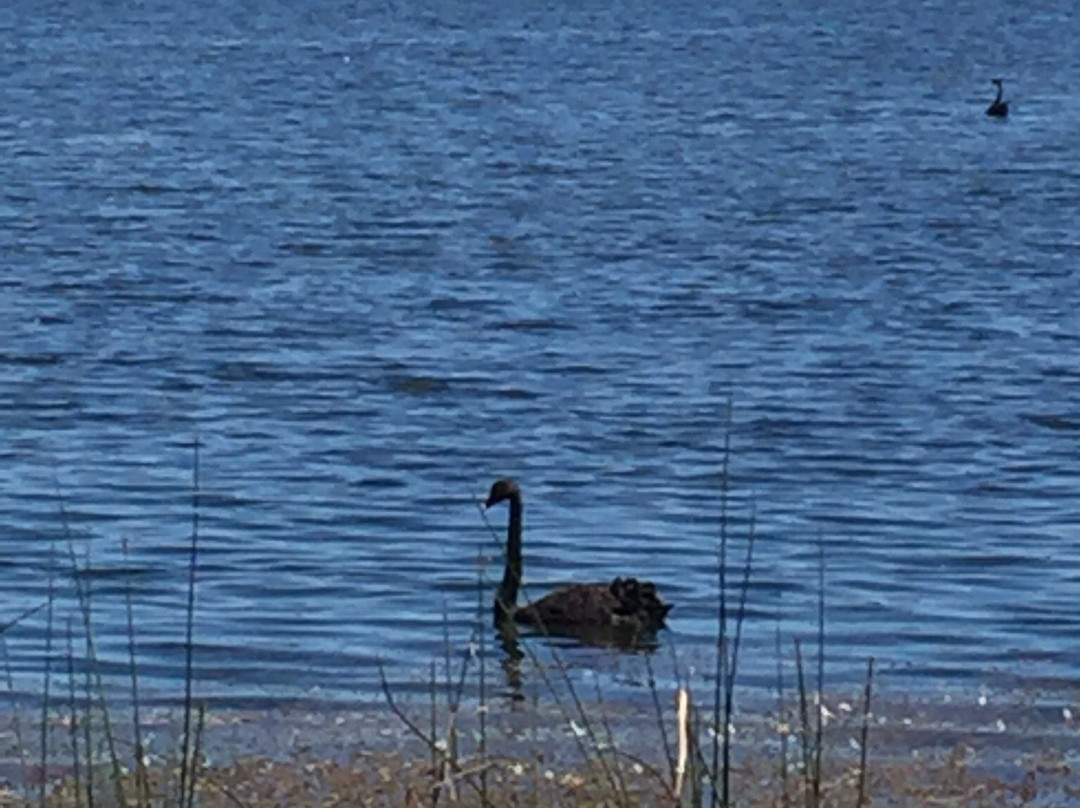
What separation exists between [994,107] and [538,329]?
23.0 meters

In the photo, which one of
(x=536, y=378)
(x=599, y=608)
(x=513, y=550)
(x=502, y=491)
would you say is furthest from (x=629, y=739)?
(x=536, y=378)

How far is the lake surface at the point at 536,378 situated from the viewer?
41.6 ft

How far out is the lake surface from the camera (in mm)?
12672

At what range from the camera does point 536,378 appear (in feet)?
63.4

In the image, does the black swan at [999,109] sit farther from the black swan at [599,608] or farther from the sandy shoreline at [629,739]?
the sandy shoreline at [629,739]

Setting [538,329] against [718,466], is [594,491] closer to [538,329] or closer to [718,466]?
[718,466]

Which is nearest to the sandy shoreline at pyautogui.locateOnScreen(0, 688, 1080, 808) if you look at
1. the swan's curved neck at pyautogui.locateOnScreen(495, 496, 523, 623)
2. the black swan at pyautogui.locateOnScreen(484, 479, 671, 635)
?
the black swan at pyautogui.locateOnScreen(484, 479, 671, 635)

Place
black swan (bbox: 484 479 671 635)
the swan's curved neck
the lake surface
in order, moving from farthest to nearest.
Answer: the lake surface, the swan's curved neck, black swan (bbox: 484 479 671 635)

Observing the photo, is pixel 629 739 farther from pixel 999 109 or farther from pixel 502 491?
pixel 999 109

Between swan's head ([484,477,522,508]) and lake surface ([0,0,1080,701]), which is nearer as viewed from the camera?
lake surface ([0,0,1080,701])

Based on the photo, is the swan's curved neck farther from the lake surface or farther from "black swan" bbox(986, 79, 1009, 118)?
"black swan" bbox(986, 79, 1009, 118)

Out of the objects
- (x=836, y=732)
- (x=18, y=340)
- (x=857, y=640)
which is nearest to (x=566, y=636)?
(x=857, y=640)

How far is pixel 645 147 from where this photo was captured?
39.3 meters

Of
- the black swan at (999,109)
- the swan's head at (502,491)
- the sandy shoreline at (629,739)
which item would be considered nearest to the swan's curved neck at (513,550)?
the swan's head at (502,491)
